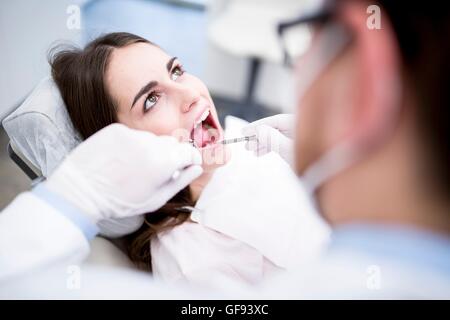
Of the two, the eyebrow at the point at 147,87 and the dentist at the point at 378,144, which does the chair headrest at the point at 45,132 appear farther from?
the dentist at the point at 378,144

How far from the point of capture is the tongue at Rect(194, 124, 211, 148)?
0.94 m

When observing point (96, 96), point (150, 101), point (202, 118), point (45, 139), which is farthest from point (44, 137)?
point (202, 118)

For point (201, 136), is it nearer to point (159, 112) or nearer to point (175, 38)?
point (159, 112)

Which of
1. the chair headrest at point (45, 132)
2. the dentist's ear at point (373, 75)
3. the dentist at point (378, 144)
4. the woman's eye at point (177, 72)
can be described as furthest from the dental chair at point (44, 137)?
the dentist's ear at point (373, 75)

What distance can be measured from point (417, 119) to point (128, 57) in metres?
0.64

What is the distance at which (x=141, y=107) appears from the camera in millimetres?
891

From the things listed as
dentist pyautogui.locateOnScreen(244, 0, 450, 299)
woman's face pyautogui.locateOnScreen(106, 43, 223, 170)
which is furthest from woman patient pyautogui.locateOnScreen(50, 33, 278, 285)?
dentist pyautogui.locateOnScreen(244, 0, 450, 299)

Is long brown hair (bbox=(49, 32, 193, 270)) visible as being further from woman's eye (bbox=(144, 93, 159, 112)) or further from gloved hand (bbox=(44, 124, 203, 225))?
gloved hand (bbox=(44, 124, 203, 225))

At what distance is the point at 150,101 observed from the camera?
2.94ft

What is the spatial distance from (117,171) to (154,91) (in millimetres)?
242

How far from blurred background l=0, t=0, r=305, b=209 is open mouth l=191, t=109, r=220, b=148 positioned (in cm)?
11

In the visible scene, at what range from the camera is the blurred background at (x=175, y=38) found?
2.70 feet

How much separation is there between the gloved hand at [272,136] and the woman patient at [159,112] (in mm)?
93
